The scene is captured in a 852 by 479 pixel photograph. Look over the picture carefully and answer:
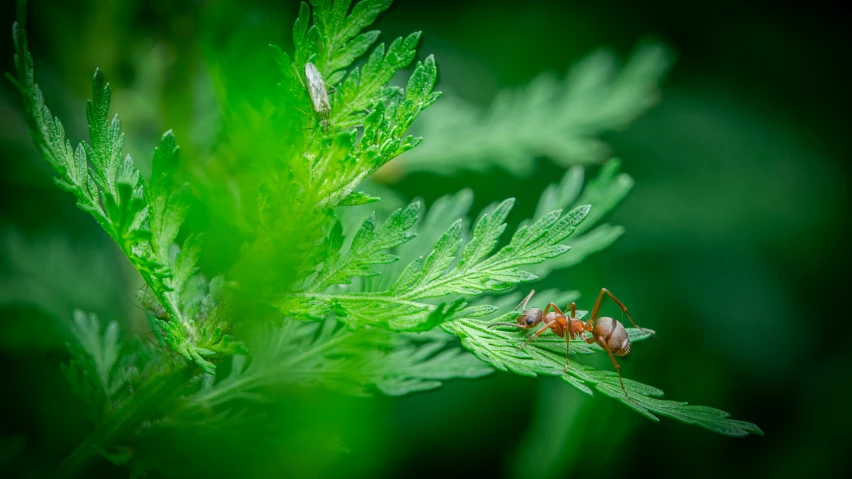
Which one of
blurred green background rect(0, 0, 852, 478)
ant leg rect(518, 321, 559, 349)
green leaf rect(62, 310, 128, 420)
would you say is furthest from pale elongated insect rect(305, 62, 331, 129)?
A: green leaf rect(62, 310, 128, 420)

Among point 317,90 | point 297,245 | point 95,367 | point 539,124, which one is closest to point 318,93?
point 317,90

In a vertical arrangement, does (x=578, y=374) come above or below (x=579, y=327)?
below

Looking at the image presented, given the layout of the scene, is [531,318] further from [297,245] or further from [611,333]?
[297,245]

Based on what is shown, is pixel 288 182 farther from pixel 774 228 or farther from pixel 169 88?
pixel 774 228

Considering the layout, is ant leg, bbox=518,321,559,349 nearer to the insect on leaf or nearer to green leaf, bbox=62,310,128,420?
the insect on leaf

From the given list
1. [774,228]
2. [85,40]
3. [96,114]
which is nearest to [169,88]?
[85,40]

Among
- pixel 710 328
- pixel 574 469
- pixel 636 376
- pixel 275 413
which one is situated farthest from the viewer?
pixel 710 328
